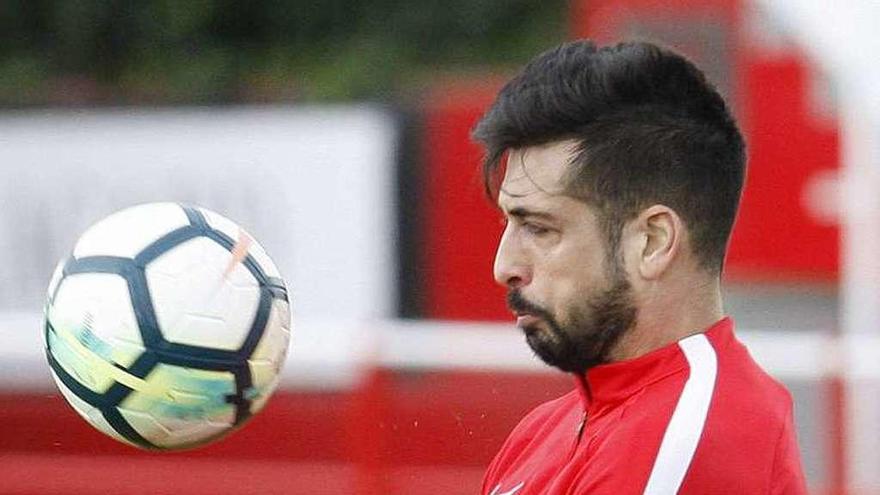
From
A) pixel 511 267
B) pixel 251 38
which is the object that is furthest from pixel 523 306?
pixel 251 38

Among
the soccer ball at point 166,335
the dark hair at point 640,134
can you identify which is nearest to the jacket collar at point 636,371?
the dark hair at point 640,134

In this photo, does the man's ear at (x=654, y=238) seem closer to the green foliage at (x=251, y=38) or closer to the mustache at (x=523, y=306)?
the mustache at (x=523, y=306)

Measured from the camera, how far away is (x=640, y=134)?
10.2ft

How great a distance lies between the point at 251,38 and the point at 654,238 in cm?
1487

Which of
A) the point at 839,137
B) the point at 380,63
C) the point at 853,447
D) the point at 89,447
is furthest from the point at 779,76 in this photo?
the point at 89,447

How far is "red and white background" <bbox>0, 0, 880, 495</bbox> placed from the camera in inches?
300

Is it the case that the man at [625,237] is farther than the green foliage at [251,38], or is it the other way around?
the green foliage at [251,38]

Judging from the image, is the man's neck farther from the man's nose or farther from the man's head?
the man's nose

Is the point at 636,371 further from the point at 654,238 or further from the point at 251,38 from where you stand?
the point at 251,38

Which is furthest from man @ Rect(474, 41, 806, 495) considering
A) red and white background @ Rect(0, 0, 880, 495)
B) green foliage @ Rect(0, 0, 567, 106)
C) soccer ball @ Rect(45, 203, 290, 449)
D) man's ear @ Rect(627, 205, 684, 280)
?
green foliage @ Rect(0, 0, 567, 106)

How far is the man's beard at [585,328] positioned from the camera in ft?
10.2

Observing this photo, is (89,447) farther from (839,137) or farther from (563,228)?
(839,137)

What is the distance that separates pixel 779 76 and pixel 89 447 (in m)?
6.87

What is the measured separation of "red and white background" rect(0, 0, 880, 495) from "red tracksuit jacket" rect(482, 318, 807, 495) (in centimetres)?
436
